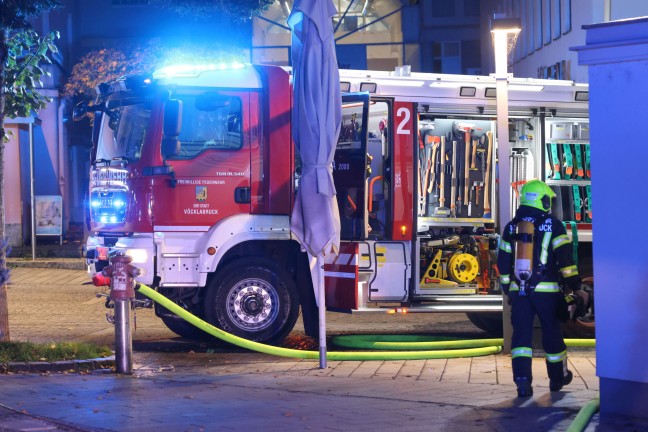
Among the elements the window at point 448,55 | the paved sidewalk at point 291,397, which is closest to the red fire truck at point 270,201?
the paved sidewalk at point 291,397

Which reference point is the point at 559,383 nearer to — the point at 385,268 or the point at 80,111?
the point at 385,268

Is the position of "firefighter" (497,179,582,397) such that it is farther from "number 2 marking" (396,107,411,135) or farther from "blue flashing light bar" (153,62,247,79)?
"blue flashing light bar" (153,62,247,79)

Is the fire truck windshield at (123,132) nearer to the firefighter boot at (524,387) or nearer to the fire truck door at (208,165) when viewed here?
the fire truck door at (208,165)

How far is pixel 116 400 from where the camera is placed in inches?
326

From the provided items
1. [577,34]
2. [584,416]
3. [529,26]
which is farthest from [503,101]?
[529,26]

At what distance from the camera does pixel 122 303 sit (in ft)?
31.6

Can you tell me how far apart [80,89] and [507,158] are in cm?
2032

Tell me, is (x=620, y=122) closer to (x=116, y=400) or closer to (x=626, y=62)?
Answer: (x=626, y=62)

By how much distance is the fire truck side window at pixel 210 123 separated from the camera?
1182cm

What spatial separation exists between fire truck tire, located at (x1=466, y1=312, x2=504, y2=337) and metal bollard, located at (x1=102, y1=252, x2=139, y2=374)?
488cm

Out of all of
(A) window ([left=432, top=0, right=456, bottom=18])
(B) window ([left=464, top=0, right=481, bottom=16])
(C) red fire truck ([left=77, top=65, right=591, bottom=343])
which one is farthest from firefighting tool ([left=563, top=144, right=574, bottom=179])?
(B) window ([left=464, top=0, right=481, bottom=16])

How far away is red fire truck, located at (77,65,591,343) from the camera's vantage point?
1169 cm

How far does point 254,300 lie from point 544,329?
3936 millimetres

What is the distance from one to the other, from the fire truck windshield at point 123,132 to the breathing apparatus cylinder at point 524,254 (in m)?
4.72
